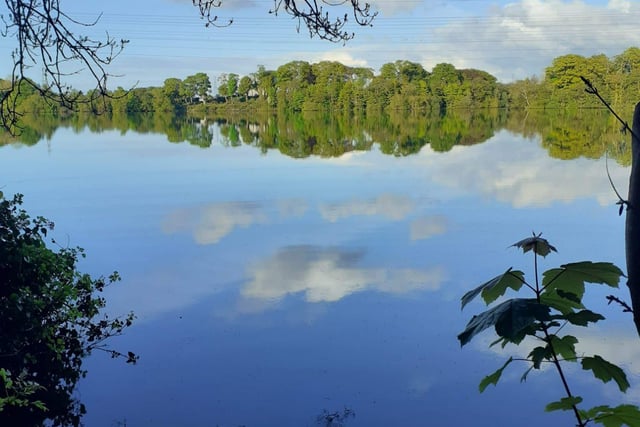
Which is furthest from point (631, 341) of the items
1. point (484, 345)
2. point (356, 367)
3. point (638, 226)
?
point (638, 226)

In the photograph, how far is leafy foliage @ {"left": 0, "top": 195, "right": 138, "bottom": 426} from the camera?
317 cm

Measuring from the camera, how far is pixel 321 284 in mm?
5547

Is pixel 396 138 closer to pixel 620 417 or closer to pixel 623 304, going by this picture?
pixel 620 417

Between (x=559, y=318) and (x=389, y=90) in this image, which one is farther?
(x=389, y=90)

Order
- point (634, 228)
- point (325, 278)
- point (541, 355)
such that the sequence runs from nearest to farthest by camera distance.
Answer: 1. point (634, 228)
2. point (541, 355)
3. point (325, 278)

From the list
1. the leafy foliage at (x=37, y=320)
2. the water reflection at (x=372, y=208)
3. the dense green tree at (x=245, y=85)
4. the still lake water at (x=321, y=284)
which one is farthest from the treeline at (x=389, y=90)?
the leafy foliage at (x=37, y=320)

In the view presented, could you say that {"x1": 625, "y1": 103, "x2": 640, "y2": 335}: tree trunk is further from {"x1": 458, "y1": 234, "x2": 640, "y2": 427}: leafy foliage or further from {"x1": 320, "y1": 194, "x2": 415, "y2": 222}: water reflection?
{"x1": 320, "y1": 194, "x2": 415, "y2": 222}: water reflection

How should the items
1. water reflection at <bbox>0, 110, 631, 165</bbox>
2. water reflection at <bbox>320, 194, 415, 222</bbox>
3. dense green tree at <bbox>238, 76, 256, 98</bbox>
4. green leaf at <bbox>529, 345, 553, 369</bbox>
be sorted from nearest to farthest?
1. green leaf at <bbox>529, 345, 553, 369</bbox>
2. water reflection at <bbox>320, 194, 415, 222</bbox>
3. water reflection at <bbox>0, 110, 631, 165</bbox>
4. dense green tree at <bbox>238, 76, 256, 98</bbox>

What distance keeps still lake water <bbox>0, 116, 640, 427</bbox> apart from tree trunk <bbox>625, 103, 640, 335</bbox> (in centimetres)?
288

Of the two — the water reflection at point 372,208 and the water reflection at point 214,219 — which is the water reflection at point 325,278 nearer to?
the water reflection at point 214,219

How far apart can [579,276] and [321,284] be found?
478 cm

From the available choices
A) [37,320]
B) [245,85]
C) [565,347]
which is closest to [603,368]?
[565,347]

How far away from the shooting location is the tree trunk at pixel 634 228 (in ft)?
1.89

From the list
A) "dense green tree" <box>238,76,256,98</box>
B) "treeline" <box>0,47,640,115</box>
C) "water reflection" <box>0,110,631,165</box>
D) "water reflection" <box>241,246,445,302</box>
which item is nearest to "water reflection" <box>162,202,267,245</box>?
"water reflection" <box>241,246,445,302</box>
